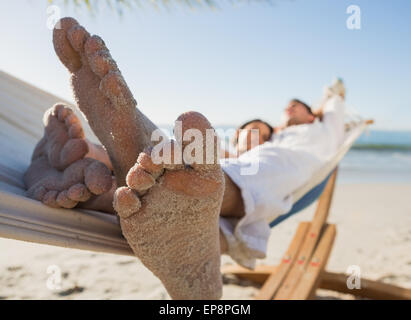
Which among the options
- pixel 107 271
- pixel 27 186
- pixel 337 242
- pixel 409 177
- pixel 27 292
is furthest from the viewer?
pixel 409 177

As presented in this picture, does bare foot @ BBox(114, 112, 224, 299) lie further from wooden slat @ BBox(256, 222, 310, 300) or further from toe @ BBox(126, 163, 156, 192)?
wooden slat @ BBox(256, 222, 310, 300)

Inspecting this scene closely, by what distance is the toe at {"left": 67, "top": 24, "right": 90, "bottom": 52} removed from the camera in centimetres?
71

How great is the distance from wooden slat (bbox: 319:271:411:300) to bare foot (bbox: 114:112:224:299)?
0.77 metres

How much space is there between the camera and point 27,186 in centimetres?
88

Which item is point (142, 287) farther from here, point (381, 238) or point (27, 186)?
point (381, 238)

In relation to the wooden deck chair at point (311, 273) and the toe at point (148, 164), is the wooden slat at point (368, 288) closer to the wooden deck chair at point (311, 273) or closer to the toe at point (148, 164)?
the wooden deck chair at point (311, 273)

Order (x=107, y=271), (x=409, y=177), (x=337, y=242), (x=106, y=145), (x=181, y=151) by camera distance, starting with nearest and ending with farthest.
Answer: (x=181, y=151), (x=106, y=145), (x=107, y=271), (x=337, y=242), (x=409, y=177)

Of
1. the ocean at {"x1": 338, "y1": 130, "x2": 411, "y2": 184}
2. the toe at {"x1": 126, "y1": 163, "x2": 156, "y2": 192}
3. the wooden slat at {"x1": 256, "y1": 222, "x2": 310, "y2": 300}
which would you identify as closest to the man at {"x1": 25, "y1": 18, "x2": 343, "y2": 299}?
the toe at {"x1": 126, "y1": 163, "x2": 156, "y2": 192}

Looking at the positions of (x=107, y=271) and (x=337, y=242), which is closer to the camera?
(x=107, y=271)

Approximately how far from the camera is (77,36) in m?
0.71

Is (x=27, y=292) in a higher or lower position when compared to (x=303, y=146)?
lower

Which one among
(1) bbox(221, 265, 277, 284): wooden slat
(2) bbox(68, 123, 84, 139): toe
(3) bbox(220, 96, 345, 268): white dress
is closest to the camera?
(2) bbox(68, 123, 84, 139): toe

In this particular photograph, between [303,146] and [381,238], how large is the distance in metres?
1.23
